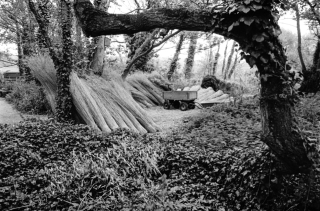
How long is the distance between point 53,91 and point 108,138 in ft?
7.42

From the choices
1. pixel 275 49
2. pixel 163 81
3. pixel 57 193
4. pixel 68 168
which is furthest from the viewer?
pixel 163 81

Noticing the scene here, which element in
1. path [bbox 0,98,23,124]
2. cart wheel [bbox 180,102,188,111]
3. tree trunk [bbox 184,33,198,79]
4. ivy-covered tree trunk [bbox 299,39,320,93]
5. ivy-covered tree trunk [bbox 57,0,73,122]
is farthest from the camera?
tree trunk [bbox 184,33,198,79]

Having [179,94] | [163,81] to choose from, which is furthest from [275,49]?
[163,81]

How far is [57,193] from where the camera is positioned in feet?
8.55

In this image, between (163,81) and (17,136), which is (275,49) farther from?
(163,81)

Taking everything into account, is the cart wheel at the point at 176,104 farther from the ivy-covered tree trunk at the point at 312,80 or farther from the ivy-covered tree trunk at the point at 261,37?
the ivy-covered tree trunk at the point at 261,37

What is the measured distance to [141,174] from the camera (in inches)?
135

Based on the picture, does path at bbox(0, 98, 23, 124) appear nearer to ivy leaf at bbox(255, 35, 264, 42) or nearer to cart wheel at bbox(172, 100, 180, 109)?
cart wheel at bbox(172, 100, 180, 109)

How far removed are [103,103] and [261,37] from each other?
4232 millimetres

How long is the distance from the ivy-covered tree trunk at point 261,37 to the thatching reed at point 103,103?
3.08 meters

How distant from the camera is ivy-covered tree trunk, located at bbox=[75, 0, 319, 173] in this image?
6.96 feet

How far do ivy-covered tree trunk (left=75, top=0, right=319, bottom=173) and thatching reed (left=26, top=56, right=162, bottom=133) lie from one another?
3.08 meters

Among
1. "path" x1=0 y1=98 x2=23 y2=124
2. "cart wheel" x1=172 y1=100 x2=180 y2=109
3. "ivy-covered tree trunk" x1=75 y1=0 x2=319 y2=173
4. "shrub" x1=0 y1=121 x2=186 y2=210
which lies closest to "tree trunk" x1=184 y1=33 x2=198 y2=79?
"cart wheel" x1=172 y1=100 x2=180 y2=109

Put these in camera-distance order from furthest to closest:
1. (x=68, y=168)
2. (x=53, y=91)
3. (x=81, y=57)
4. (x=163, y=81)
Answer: (x=163, y=81)
(x=81, y=57)
(x=53, y=91)
(x=68, y=168)
